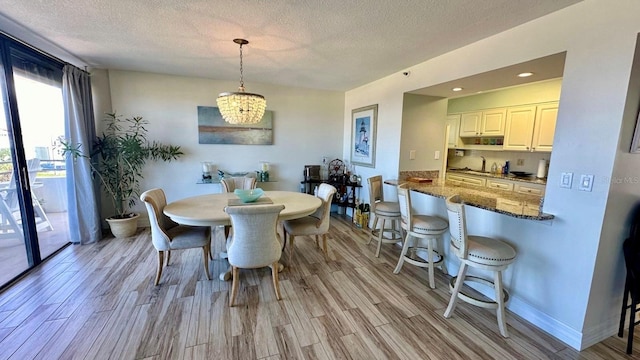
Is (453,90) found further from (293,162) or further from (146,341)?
(146,341)

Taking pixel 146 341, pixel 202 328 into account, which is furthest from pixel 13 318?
pixel 202 328

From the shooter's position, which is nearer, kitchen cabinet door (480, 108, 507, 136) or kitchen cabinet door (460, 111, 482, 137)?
kitchen cabinet door (480, 108, 507, 136)

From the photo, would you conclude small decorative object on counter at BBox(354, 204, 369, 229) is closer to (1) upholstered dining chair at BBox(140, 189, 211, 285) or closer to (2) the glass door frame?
(1) upholstered dining chair at BBox(140, 189, 211, 285)

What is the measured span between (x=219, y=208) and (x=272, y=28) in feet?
5.59

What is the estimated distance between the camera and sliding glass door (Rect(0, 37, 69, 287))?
250 cm

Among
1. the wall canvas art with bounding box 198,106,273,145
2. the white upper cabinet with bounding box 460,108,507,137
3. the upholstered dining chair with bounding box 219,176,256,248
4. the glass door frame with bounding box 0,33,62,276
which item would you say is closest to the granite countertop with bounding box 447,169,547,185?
the white upper cabinet with bounding box 460,108,507,137

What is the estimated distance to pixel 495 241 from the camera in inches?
85.8

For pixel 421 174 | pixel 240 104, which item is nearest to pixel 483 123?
pixel 421 174

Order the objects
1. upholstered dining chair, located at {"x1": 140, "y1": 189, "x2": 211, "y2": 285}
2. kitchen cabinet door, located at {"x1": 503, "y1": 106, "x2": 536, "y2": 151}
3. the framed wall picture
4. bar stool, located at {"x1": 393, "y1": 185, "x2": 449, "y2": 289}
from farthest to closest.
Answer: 1. the framed wall picture
2. kitchen cabinet door, located at {"x1": 503, "y1": 106, "x2": 536, "y2": 151}
3. bar stool, located at {"x1": 393, "y1": 185, "x2": 449, "y2": 289}
4. upholstered dining chair, located at {"x1": 140, "y1": 189, "x2": 211, "y2": 285}

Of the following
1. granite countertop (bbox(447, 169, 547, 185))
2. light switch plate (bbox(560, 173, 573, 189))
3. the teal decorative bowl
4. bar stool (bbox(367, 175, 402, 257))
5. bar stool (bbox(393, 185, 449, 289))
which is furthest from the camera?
granite countertop (bbox(447, 169, 547, 185))

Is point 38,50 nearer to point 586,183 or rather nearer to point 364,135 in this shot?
point 364,135

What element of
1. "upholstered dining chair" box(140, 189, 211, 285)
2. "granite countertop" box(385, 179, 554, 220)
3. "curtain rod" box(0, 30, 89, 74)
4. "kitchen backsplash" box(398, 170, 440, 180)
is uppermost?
"curtain rod" box(0, 30, 89, 74)

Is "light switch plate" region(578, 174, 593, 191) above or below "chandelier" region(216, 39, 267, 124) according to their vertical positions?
below

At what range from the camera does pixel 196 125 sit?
169 inches
